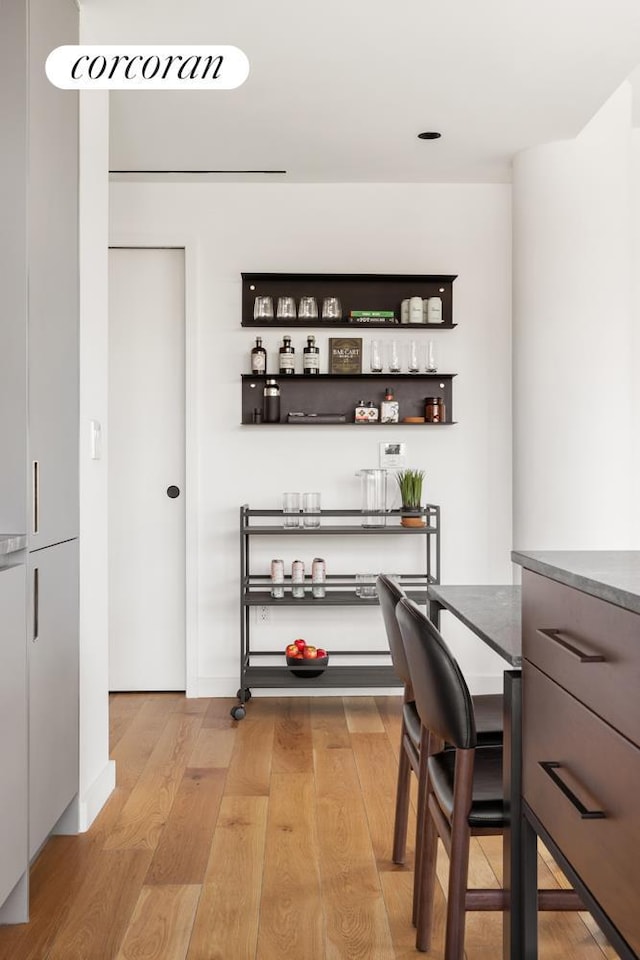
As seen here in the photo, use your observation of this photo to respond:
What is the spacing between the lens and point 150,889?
2.27m

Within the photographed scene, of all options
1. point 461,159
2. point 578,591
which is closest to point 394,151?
point 461,159

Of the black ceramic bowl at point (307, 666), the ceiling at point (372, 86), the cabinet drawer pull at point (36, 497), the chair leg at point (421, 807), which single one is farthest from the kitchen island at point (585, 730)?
the black ceramic bowl at point (307, 666)

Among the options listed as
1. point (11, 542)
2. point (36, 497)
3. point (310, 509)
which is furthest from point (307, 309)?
point (11, 542)

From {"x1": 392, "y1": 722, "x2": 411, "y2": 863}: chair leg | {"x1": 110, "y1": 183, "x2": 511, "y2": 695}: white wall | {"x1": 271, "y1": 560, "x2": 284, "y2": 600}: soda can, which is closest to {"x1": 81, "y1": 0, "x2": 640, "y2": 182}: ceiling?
{"x1": 110, "y1": 183, "x2": 511, "y2": 695}: white wall

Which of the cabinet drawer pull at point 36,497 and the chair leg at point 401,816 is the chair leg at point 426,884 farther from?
the cabinet drawer pull at point 36,497

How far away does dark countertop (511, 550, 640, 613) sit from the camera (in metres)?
1.07

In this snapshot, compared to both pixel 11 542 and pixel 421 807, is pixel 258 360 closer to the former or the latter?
pixel 11 542

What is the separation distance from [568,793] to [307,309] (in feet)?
10.7

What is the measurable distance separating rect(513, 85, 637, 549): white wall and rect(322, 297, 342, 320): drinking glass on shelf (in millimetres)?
991

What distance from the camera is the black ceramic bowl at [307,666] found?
3.95m

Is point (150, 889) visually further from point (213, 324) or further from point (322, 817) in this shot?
point (213, 324)

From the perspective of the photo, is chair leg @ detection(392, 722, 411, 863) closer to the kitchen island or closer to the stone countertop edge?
the kitchen island

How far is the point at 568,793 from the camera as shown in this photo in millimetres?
1221

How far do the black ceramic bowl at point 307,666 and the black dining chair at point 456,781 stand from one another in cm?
213
